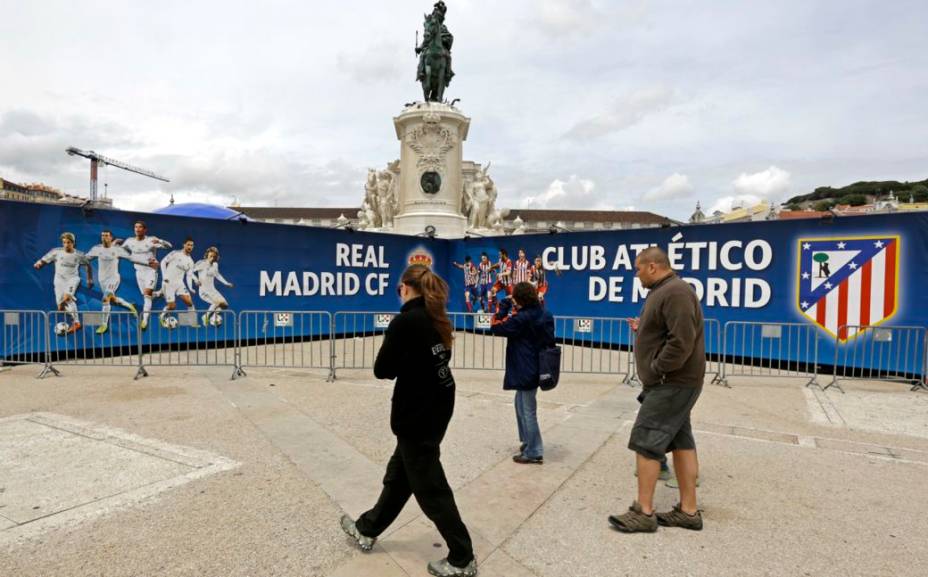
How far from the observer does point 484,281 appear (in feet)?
47.7

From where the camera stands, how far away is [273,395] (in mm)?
6848

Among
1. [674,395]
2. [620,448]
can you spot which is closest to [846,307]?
[620,448]

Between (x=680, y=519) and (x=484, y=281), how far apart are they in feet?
37.1

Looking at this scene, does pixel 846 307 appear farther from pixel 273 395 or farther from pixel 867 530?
pixel 273 395

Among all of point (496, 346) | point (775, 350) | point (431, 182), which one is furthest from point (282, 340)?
point (775, 350)

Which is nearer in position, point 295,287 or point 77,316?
point 77,316

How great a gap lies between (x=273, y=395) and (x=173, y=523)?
11.9 ft

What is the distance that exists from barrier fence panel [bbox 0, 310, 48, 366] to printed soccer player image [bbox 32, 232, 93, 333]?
40 cm

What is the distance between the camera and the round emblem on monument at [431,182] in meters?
18.2

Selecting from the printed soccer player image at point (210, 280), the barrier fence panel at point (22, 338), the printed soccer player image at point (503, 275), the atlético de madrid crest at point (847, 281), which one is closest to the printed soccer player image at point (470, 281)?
the printed soccer player image at point (503, 275)

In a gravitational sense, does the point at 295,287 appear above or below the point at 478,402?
above

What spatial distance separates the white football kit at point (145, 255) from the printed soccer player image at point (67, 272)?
820 millimetres

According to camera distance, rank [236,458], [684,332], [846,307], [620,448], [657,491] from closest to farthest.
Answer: [684,332], [657,491], [236,458], [620,448], [846,307]

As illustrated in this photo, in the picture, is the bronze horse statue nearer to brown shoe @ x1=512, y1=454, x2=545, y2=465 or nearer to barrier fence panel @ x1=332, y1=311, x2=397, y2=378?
barrier fence panel @ x1=332, y1=311, x2=397, y2=378
